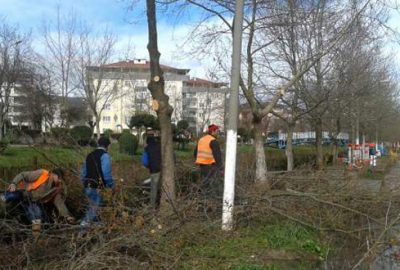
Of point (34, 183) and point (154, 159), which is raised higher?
point (154, 159)

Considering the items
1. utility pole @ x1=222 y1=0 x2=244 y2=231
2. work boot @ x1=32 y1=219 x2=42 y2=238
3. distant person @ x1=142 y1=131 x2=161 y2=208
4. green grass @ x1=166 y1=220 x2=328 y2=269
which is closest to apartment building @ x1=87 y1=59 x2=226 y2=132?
distant person @ x1=142 y1=131 x2=161 y2=208

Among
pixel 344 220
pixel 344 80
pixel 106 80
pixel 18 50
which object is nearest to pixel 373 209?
pixel 344 220

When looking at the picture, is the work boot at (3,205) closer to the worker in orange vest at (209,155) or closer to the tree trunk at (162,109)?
the tree trunk at (162,109)

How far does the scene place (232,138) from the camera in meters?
9.04

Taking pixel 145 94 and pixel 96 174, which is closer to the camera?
pixel 96 174

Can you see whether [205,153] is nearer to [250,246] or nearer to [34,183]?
[250,246]

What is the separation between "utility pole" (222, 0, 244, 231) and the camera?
863 cm

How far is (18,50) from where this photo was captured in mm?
35281

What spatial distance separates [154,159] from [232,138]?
1914 mm

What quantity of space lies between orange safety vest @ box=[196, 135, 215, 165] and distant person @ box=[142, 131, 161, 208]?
80 cm

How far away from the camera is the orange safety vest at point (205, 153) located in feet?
35.1

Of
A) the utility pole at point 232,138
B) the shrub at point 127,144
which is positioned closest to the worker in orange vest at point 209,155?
the utility pole at point 232,138

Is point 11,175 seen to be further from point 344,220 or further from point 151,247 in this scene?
point 344,220

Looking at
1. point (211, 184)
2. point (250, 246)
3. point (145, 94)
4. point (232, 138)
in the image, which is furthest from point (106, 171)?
point (145, 94)
